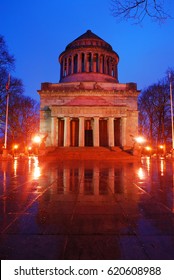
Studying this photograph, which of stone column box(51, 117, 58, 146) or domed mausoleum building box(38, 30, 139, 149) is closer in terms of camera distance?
domed mausoleum building box(38, 30, 139, 149)

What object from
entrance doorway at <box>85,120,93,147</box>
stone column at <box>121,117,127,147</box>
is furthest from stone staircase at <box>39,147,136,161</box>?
entrance doorway at <box>85,120,93,147</box>

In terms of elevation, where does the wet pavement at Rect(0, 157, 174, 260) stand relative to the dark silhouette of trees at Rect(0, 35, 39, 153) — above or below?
below

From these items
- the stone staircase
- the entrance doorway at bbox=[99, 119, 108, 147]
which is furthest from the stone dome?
the stone staircase

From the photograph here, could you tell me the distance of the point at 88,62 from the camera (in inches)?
1999

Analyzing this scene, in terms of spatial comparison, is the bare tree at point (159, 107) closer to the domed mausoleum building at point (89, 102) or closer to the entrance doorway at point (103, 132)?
the domed mausoleum building at point (89, 102)

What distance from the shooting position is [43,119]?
41031 mm

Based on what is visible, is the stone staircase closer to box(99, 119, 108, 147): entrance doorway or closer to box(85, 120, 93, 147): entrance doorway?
box(99, 119, 108, 147): entrance doorway

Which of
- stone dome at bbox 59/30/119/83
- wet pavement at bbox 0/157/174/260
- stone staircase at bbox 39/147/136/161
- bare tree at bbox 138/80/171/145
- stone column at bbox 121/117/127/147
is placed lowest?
wet pavement at bbox 0/157/174/260

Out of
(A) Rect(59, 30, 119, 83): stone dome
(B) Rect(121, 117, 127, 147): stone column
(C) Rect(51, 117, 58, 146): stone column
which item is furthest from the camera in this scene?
(A) Rect(59, 30, 119, 83): stone dome

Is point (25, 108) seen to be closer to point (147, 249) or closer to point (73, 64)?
point (73, 64)

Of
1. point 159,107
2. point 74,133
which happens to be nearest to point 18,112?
point 74,133

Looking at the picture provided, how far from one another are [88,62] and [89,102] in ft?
67.0

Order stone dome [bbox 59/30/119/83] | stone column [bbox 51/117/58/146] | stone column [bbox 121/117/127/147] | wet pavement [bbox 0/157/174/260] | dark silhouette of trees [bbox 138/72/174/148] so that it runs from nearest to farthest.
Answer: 1. wet pavement [bbox 0/157/174/260]
2. stone column [bbox 121/117/127/147]
3. stone column [bbox 51/117/58/146]
4. dark silhouette of trees [bbox 138/72/174/148]
5. stone dome [bbox 59/30/119/83]

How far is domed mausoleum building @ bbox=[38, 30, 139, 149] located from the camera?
1364 inches
